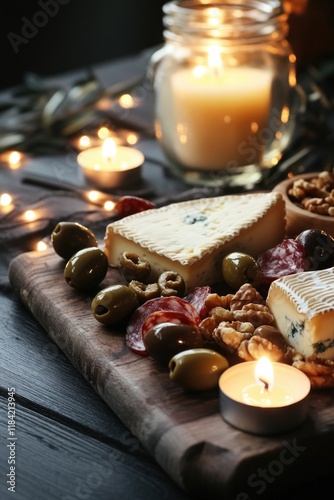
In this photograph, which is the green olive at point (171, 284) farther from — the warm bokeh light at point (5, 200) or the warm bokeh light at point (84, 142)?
the warm bokeh light at point (84, 142)

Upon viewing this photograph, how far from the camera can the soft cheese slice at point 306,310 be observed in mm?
1147

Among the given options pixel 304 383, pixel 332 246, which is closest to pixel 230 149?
pixel 332 246

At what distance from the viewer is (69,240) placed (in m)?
1.47

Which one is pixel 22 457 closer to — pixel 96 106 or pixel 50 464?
pixel 50 464

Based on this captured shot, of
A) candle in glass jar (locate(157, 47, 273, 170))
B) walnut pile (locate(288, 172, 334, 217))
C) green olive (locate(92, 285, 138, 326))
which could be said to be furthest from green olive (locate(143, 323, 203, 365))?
candle in glass jar (locate(157, 47, 273, 170))

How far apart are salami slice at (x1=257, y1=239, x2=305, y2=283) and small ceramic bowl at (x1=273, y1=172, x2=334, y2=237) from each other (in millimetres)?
91

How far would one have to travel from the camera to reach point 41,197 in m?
1.87

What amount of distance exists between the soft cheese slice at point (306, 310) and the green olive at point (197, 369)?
0.12 m

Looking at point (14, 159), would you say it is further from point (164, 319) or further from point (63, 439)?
point (63, 439)

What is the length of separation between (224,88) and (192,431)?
993 millimetres

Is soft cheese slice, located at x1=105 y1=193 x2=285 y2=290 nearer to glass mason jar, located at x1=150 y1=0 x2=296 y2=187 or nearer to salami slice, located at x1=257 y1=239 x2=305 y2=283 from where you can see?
salami slice, located at x1=257 y1=239 x2=305 y2=283

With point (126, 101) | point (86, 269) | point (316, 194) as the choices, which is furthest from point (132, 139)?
point (86, 269)

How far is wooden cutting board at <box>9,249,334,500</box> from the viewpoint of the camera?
3.25ft

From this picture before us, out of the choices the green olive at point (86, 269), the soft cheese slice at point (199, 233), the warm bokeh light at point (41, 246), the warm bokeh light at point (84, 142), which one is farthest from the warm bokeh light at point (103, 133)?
the green olive at point (86, 269)
